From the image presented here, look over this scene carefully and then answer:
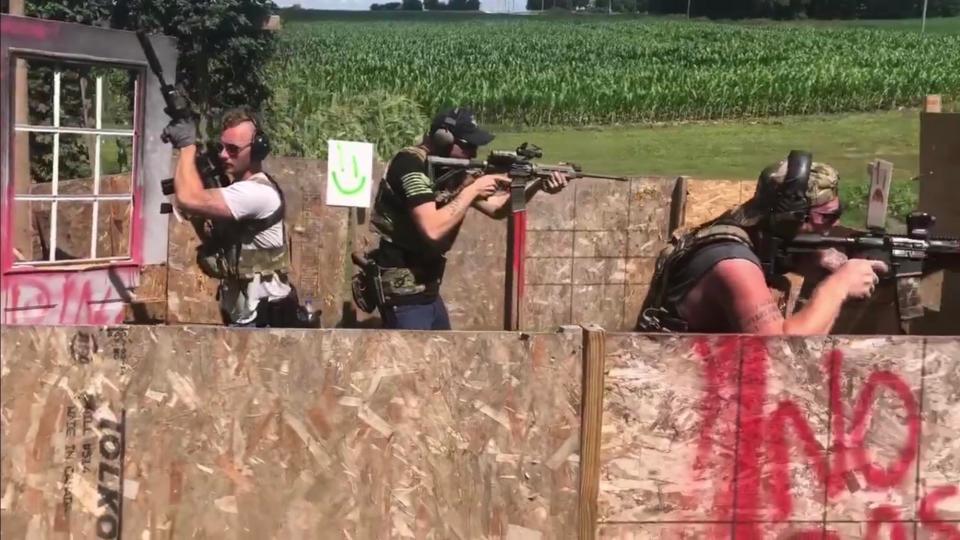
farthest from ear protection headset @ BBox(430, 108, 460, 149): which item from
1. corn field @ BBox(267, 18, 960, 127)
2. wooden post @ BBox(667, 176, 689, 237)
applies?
corn field @ BBox(267, 18, 960, 127)

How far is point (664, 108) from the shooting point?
30.2 meters

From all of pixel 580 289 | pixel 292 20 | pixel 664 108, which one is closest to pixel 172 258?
pixel 580 289

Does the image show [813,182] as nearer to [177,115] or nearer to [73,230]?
[177,115]

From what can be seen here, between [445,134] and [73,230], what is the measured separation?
2.59 metres

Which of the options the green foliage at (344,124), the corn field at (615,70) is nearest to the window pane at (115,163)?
the green foliage at (344,124)

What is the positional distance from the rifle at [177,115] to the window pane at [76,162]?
683 millimetres

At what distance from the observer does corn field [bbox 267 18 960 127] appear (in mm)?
30266

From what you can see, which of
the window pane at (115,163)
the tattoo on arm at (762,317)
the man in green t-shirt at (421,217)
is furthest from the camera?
the window pane at (115,163)

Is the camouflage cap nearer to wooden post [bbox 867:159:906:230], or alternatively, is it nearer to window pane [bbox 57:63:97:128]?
wooden post [bbox 867:159:906:230]

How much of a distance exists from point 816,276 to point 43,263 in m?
3.83

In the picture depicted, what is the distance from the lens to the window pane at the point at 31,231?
5902 millimetres

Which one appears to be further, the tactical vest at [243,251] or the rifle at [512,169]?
the rifle at [512,169]

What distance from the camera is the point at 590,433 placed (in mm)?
3559

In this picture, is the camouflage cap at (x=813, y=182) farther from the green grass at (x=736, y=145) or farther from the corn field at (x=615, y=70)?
the corn field at (x=615, y=70)
